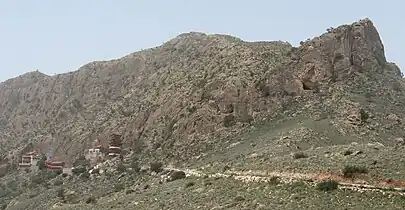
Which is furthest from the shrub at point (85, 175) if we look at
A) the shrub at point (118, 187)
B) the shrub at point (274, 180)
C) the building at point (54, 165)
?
the shrub at point (274, 180)

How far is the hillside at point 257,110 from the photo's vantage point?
177 feet

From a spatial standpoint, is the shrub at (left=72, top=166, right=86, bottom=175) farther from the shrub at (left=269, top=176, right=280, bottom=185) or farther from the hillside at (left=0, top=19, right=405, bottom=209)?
the shrub at (left=269, top=176, right=280, bottom=185)

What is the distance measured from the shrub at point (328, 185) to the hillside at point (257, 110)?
212 cm

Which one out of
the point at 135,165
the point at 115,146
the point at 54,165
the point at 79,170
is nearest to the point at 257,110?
the point at 135,165

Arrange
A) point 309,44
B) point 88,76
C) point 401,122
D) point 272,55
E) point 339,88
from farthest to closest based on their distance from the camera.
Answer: point 88,76 → point 272,55 → point 309,44 → point 339,88 → point 401,122

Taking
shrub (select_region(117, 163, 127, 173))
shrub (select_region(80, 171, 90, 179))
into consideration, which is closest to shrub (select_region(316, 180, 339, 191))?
shrub (select_region(117, 163, 127, 173))

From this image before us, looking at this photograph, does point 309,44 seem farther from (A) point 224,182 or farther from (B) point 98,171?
(A) point 224,182

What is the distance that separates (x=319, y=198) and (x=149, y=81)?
85.4 meters

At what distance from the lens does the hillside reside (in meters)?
53.8

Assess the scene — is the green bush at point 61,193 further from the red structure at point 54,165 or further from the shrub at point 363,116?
the shrub at point 363,116

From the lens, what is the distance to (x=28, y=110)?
14500cm

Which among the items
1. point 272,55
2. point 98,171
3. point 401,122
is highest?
point 272,55

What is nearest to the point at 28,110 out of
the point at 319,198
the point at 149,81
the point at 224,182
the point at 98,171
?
the point at 149,81

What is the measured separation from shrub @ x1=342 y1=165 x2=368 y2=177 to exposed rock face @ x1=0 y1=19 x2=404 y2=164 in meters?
25.2
